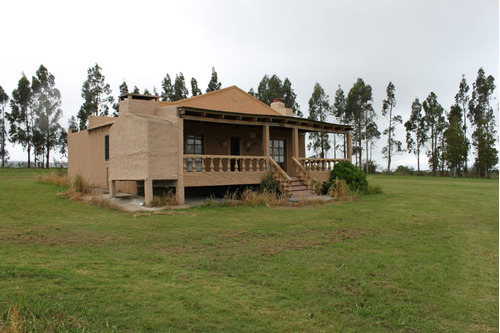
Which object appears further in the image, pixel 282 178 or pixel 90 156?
pixel 90 156

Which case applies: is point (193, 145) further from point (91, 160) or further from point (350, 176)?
point (350, 176)

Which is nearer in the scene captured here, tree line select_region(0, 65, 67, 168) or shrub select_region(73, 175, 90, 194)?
shrub select_region(73, 175, 90, 194)

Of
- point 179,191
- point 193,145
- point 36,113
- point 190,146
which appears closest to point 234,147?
point 193,145

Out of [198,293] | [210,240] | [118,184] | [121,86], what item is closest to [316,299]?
[198,293]

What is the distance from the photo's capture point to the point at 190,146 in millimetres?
18172

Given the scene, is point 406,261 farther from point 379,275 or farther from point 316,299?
point 316,299

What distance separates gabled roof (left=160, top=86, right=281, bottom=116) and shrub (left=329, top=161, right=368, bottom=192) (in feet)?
14.6

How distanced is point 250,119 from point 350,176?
19.2 feet

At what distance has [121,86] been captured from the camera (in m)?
47.5

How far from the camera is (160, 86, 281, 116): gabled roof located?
724 inches

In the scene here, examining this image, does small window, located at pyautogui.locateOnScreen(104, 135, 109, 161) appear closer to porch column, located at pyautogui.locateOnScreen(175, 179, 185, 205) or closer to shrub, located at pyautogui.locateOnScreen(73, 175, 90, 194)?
shrub, located at pyautogui.locateOnScreen(73, 175, 90, 194)

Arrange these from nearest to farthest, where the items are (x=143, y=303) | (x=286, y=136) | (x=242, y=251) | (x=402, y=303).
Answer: (x=143, y=303), (x=402, y=303), (x=242, y=251), (x=286, y=136)

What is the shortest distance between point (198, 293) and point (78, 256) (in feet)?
Result: 9.05

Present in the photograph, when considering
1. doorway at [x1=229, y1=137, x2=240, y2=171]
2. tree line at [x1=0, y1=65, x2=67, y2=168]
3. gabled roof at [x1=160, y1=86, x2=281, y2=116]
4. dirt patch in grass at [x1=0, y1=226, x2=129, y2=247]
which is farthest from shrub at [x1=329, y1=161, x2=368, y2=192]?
tree line at [x1=0, y1=65, x2=67, y2=168]
